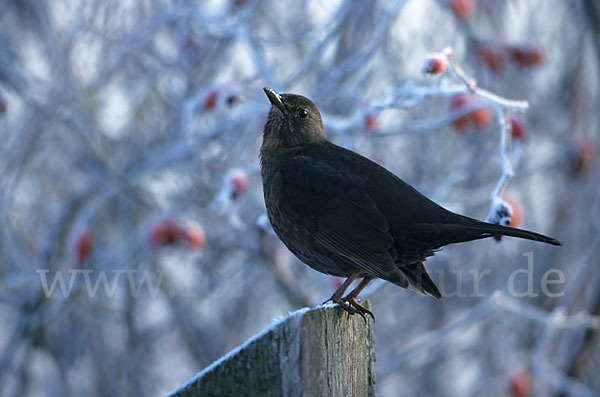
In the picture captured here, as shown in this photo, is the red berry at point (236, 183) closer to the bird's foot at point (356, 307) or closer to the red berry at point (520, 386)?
the bird's foot at point (356, 307)

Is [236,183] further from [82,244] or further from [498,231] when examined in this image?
[498,231]

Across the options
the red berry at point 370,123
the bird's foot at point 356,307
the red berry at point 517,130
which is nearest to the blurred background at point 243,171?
the red berry at point 370,123

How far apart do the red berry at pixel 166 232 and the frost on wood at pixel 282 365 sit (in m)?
2.65

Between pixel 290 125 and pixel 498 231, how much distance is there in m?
1.30

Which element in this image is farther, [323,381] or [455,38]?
[455,38]

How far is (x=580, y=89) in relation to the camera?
583cm

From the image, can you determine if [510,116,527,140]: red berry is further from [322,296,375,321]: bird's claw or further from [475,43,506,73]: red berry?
[322,296,375,321]: bird's claw

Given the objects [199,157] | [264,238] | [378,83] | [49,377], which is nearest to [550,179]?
[378,83]

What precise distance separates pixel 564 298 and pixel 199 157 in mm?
2735

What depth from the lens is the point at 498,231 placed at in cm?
272

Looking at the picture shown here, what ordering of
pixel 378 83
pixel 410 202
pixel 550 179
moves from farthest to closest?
pixel 550 179 → pixel 378 83 → pixel 410 202

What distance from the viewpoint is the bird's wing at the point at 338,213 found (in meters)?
2.96

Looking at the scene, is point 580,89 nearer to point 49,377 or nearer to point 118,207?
point 118,207

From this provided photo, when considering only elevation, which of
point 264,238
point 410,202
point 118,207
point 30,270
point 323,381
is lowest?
point 323,381
